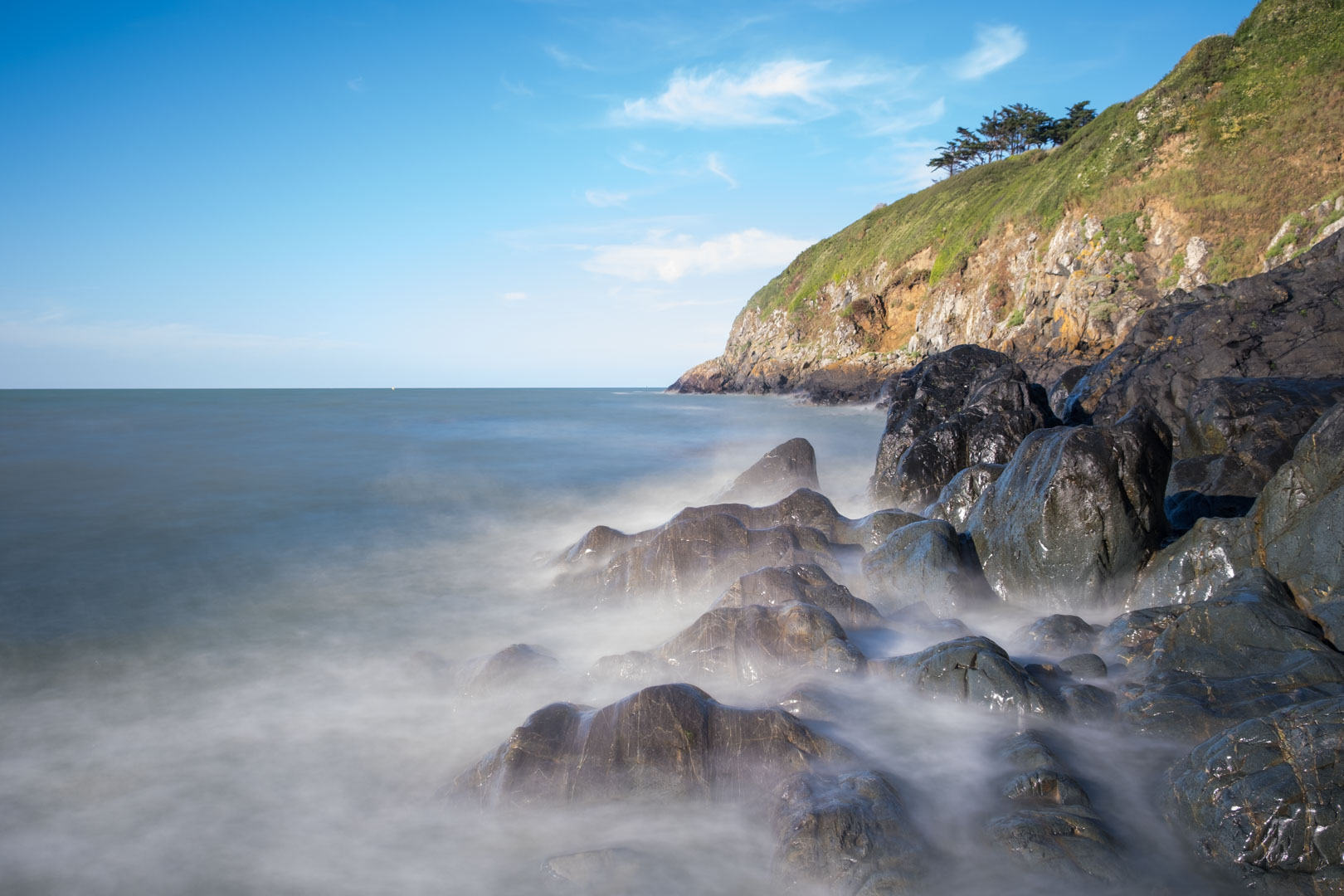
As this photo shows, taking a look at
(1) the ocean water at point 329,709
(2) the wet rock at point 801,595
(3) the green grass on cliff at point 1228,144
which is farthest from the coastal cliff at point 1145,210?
(2) the wet rock at point 801,595

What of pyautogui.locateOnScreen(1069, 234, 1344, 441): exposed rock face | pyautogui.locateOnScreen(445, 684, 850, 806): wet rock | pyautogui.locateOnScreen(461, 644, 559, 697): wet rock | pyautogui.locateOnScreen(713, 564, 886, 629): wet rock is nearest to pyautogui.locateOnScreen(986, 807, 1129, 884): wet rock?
pyautogui.locateOnScreen(445, 684, 850, 806): wet rock

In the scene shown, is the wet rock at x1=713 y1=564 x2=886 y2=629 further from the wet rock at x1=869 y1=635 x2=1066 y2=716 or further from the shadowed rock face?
the shadowed rock face

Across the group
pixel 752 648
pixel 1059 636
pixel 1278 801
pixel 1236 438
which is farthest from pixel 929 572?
pixel 1236 438

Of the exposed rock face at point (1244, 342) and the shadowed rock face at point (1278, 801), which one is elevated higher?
the exposed rock face at point (1244, 342)

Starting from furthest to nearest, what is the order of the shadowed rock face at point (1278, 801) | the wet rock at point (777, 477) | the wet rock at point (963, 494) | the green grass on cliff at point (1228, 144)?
the green grass on cliff at point (1228, 144) → the wet rock at point (777, 477) → the wet rock at point (963, 494) → the shadowed rock face at point (1278, 801)

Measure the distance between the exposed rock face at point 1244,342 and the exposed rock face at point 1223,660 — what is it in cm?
631

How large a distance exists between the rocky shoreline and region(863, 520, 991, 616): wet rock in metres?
0.03

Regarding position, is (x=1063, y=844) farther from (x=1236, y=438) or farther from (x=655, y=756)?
(x=1236, y=438)

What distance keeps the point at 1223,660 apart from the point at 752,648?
3.29 m

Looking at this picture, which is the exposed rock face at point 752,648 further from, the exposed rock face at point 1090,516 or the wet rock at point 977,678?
the exposed rock face at point 1090,516

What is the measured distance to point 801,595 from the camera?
6.82m

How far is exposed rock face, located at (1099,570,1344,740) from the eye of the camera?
455cm

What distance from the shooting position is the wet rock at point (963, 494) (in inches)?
361

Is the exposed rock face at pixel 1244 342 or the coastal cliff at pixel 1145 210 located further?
the coastal cliff at pixel 1145 210
